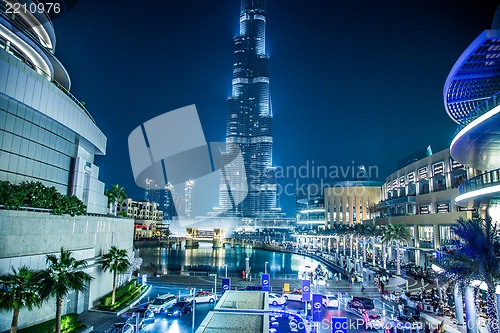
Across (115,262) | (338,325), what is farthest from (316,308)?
(115,262)

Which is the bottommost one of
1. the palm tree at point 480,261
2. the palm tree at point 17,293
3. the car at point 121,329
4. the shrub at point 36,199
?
the car at point 121,329

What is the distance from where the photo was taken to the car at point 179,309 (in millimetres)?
32097

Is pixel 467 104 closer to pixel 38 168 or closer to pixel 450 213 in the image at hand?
pixel 450 213

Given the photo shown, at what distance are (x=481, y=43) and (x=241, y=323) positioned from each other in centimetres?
2456

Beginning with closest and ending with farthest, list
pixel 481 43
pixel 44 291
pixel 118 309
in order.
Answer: pixel 44 291 < pixel 481 43 < pixel 118 309

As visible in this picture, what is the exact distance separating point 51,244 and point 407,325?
27.4 m

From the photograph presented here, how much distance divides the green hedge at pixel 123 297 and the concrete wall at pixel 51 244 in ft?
3.98

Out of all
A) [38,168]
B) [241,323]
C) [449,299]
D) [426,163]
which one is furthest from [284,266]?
[241,323]

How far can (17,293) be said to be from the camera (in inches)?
726

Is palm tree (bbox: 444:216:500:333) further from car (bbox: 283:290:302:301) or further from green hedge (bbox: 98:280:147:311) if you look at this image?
green hedge (bbox: 98:280:147:311)

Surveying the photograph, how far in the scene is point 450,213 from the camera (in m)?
51.2

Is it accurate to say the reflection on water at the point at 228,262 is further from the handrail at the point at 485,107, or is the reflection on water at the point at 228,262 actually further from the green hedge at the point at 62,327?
the handrail at the point at 485,107

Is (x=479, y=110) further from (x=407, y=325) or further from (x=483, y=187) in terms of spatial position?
(x=407, y=325)

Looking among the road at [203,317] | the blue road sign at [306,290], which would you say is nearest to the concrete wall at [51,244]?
the road at [203,317]
